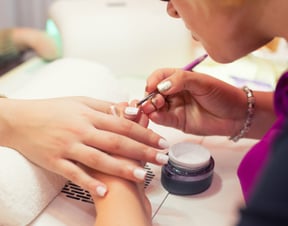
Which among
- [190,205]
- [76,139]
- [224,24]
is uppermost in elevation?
[224,24]

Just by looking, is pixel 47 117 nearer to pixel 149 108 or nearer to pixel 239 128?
pixel 149 108

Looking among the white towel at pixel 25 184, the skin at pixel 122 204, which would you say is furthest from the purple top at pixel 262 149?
the white towel at pixel 25 184

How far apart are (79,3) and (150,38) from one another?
0.28 m

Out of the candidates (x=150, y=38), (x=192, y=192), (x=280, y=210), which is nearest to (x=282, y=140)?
(x=280, y=210)

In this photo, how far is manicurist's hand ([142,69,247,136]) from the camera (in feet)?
2.67

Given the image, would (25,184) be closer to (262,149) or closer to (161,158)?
(161,158)

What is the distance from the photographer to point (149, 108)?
814 mm

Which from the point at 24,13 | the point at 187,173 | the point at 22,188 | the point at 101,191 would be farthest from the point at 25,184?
the point at 24,13

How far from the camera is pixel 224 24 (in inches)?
23.8

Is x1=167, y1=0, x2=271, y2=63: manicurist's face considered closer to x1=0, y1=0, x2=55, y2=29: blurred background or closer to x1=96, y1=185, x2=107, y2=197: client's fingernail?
x1=96, y1=185, x2=107, y2=197: client's fingernail

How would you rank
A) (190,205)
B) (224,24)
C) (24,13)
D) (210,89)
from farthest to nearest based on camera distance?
(24,13) → (210,89) → (190,205) → (224,24)

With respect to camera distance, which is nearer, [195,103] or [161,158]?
[161,158]

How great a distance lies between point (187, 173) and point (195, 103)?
0.18m

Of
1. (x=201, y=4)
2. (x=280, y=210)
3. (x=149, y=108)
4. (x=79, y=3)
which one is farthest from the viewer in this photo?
(x=79, y=3)
